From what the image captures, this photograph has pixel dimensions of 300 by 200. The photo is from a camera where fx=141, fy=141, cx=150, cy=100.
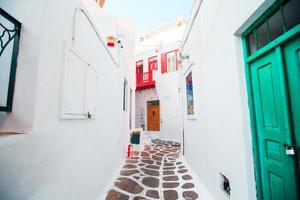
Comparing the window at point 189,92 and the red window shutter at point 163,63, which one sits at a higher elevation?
the red window shutter at point 163,63

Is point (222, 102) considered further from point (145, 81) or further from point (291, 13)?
point (145, 81)

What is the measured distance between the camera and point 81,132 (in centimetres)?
174

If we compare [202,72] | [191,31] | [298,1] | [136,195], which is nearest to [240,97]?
[298,1]

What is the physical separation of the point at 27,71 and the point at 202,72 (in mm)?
2784

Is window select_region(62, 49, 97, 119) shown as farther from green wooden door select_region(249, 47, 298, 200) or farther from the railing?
green wooden door select_region(249, 47, 298, 200)

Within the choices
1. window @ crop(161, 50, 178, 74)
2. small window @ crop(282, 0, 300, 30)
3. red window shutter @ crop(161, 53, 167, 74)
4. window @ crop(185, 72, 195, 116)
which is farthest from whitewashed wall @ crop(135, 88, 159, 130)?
small window @ crop(282, 0, 300, 30)

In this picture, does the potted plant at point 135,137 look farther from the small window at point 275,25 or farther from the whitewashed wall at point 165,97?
the small window at point 275,25

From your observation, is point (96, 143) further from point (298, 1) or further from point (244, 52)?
point (298, 1)

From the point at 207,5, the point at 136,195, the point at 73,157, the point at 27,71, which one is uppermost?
the point at 207,5

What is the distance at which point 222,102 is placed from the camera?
2100 millimetres

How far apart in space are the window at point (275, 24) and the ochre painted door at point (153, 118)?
7.87 meters

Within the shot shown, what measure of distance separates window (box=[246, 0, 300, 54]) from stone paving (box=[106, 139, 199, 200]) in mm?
2533

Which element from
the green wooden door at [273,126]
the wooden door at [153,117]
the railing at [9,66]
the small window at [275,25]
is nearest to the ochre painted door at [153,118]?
the wooden door at [153,117]

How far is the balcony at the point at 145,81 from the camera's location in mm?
9382
